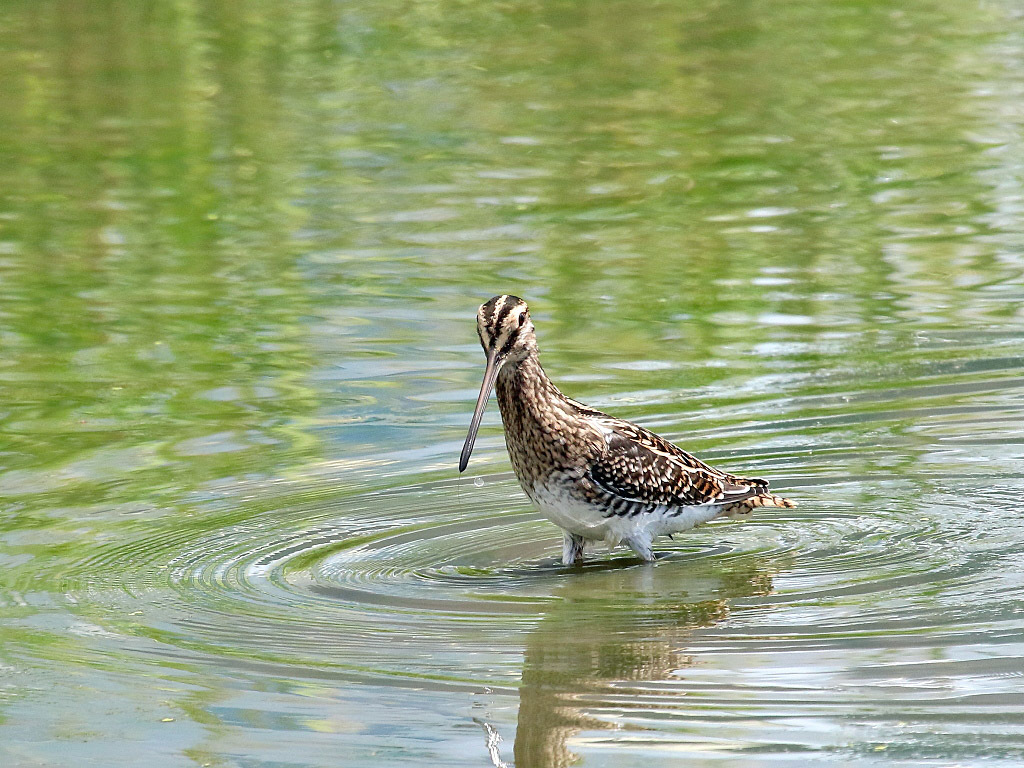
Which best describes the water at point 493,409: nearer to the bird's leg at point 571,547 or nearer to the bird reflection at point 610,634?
the bird reflection at point 610,634

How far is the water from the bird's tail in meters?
0.17

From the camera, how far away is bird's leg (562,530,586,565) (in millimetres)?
9109

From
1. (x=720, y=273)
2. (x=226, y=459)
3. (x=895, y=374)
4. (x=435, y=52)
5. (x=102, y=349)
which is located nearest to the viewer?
(x=226, y=459)

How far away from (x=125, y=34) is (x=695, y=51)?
7489 millimetres

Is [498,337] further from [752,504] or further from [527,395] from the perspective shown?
[752,504]

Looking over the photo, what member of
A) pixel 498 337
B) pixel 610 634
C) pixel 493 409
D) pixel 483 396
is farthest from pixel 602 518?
pixel 493 409

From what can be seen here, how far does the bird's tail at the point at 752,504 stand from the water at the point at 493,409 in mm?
165

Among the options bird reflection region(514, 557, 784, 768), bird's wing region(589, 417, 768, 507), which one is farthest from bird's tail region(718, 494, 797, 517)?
bird reflection region(514, 557, 784, 768)

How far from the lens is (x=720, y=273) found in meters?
14.4

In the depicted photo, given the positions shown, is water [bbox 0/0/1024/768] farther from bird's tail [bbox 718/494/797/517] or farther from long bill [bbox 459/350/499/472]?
long bill [bbox 459/350/499/472]

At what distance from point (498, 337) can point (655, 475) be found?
97 centimetres

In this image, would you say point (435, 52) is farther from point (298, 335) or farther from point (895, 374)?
point (895, 374)

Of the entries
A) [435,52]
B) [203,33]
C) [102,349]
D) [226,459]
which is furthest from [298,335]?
[203,33]

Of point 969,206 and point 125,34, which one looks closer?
point 969,206
